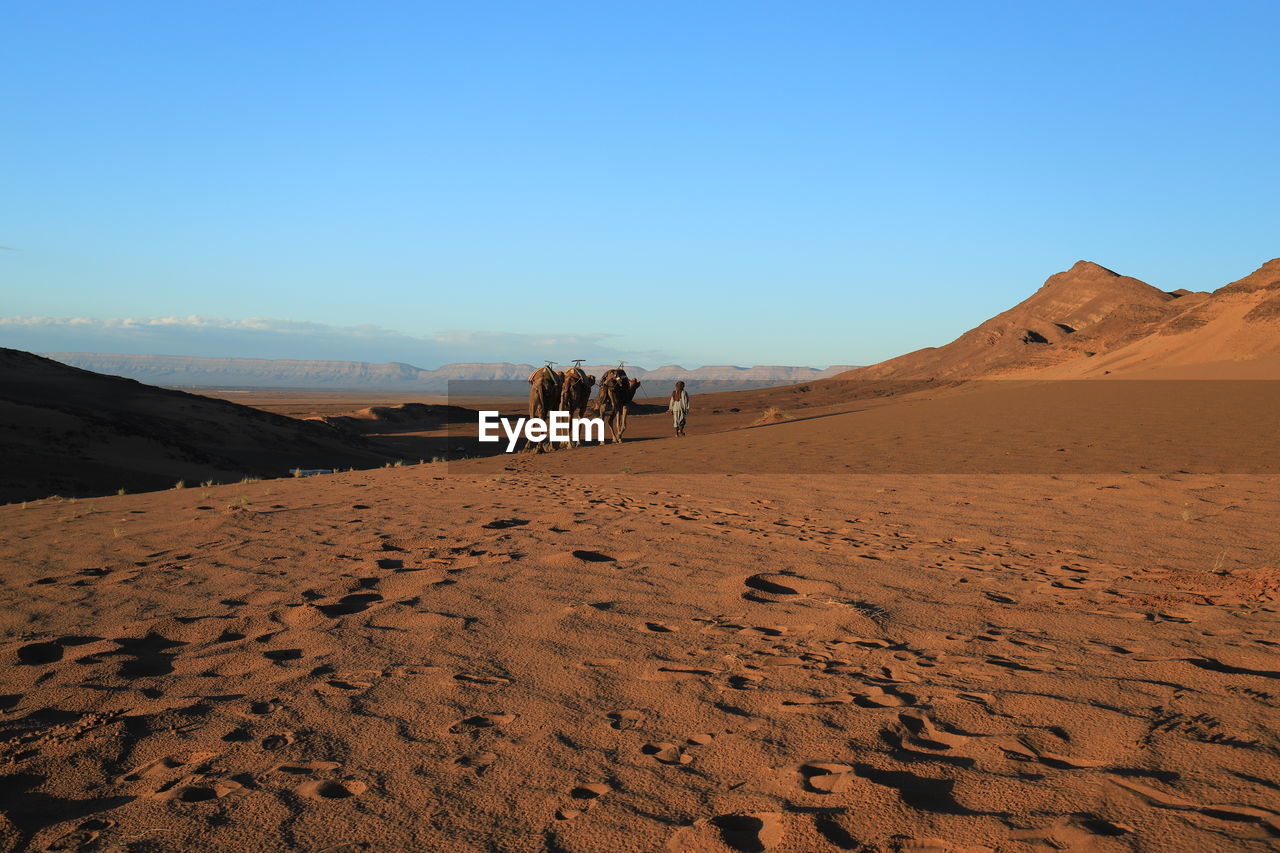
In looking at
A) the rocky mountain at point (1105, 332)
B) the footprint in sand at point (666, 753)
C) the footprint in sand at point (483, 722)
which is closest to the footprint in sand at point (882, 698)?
the footprint in sand at point (666, 753)

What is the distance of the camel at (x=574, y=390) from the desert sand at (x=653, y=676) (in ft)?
38.1

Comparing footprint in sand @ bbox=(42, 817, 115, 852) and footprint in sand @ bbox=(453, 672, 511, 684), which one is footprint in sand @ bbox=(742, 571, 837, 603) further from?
footprint in sand @ bbox=(42, 817, 115, 852)

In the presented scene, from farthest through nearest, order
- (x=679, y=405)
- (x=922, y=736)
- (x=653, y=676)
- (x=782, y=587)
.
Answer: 1. (x=679, y=405)
2. (x=782, y=587)
3. (x=653, y=676)
4. (x=922, y=736)

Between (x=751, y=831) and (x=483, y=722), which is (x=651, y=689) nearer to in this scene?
(x=483, y=722)

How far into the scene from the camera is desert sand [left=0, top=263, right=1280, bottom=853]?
313 cm

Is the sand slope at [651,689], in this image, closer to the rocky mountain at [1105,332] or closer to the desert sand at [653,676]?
the desert sand at [653,676]

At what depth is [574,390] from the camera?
2200 centimetres

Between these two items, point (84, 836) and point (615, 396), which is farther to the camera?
point (615, 396)

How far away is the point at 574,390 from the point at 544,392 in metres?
0.83

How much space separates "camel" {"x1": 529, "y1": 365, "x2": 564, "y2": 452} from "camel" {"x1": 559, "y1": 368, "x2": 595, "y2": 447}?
6.9 inches

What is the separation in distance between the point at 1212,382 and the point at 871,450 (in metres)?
13.6

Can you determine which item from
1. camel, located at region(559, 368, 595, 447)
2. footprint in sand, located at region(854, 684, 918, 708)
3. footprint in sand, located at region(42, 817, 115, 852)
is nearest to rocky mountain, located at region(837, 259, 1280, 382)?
camel, located at region(559, 368, 595, 447)

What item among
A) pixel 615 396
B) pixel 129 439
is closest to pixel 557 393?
pixel 615 396

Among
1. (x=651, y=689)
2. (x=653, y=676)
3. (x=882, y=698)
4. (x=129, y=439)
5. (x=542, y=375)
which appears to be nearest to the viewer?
(x=882, y=698)
